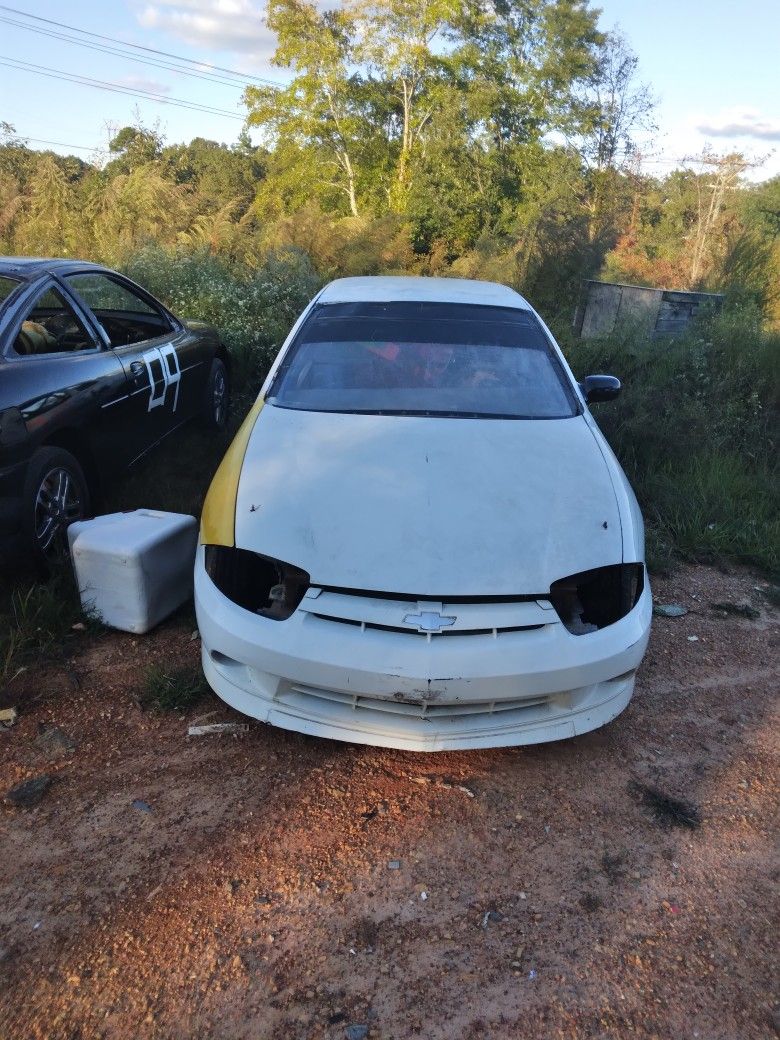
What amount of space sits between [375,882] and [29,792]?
1.21m

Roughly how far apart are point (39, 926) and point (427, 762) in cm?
131

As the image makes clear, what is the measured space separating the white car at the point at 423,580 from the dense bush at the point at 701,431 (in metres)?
2.00

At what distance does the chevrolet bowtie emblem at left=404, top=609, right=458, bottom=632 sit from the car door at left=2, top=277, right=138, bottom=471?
6.89ft

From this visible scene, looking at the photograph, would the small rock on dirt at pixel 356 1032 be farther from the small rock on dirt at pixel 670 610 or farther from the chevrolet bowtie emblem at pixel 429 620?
the small rock on dirt at pixel 670 610

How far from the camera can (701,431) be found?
6.36 m

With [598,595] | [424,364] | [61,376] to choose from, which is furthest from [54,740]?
[424,364]

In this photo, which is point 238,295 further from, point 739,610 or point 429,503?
point 429,503

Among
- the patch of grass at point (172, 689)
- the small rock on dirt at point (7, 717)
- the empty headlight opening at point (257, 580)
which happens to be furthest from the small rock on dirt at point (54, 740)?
the empty headlight opening at point (257, 580)

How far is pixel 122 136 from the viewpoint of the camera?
1981 centimetres

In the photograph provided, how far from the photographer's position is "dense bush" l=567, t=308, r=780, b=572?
502cm

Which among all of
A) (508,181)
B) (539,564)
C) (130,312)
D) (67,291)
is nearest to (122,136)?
(508,181)

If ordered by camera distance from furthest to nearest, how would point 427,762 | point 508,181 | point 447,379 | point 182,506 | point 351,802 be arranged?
point 508,181 → point 182,506 → point 447,379 → point 427,762 → point 351,802

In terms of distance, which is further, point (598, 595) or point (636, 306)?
point (636, 306)

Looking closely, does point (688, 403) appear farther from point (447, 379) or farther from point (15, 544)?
point (15, 544)
